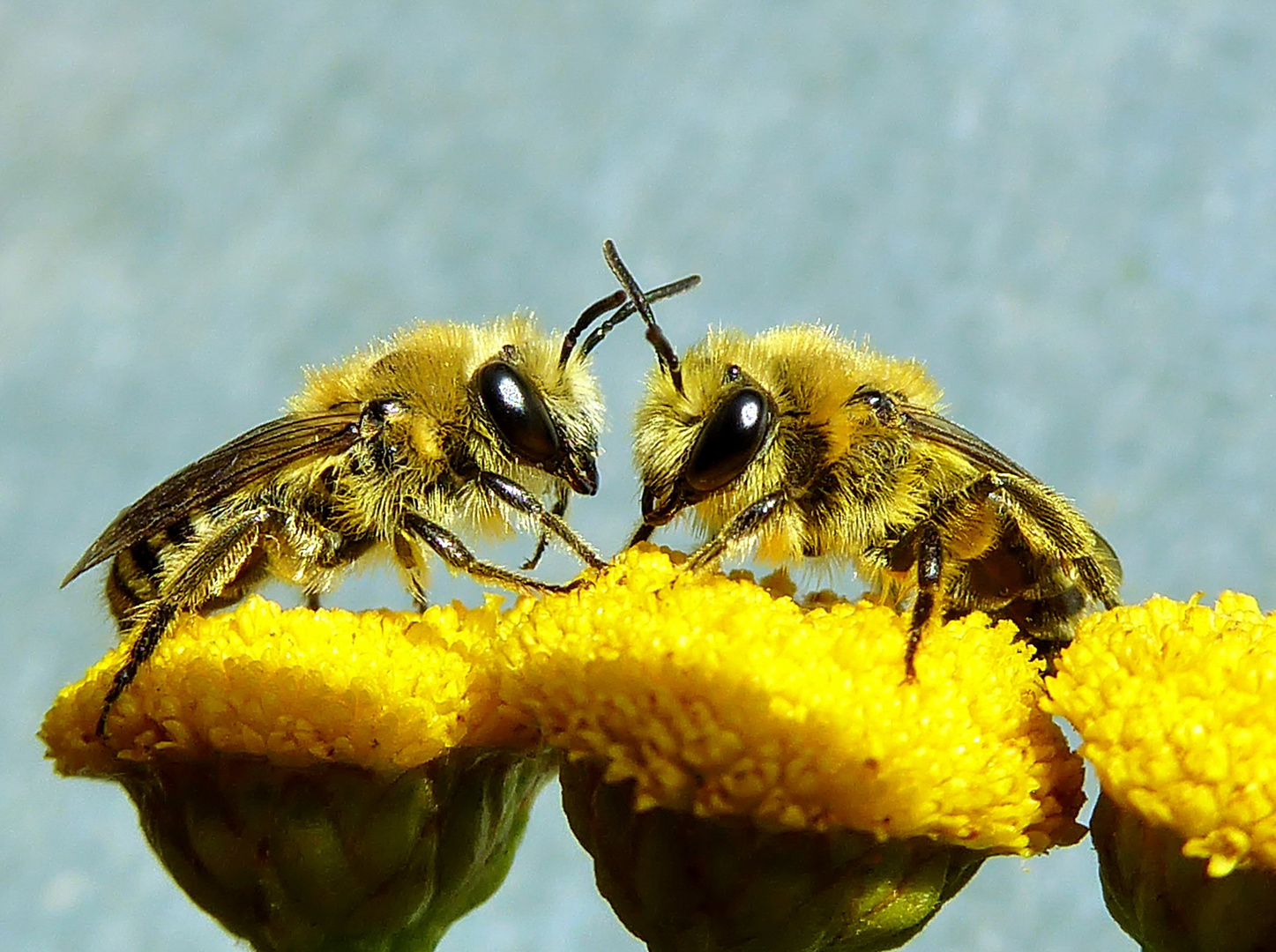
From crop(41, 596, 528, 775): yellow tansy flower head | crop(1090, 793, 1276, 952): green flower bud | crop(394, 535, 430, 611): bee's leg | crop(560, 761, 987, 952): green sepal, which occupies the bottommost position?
crop(1090, 793, 1276, 952): green flower bud

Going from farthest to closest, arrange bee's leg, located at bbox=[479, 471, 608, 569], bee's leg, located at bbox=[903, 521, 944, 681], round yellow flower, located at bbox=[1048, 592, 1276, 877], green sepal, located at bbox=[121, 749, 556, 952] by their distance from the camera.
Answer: bee's leg, located at bbox=[479, 471, 608, 569], green sepal, located at bbox=[121, 749, 556, 952], bee's leg, located at bbox=[903, 521, 944, 681], round yellow flower, located at bbox=[1048, 592, 1276, 877]

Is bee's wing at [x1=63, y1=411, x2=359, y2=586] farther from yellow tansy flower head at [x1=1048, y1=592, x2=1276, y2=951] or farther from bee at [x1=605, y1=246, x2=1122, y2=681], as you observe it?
yellow tansy flower head at [x1=1048, y1=592, x2=1276, y2=951]

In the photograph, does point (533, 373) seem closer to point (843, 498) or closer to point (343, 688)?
point (843, 498)

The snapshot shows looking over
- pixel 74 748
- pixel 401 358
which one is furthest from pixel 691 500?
pixel 74 748

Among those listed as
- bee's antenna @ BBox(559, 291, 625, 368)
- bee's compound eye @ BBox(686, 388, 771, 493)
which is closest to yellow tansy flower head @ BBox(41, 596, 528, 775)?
bee's compound eye @ BBox(686, 388, 771, 493)

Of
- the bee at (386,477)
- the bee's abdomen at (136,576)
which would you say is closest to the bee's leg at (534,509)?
the bee at (386,477)

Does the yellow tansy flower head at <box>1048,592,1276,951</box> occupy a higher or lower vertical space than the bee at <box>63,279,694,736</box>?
lower

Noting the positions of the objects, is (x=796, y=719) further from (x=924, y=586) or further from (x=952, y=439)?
(x=952, y=439)
